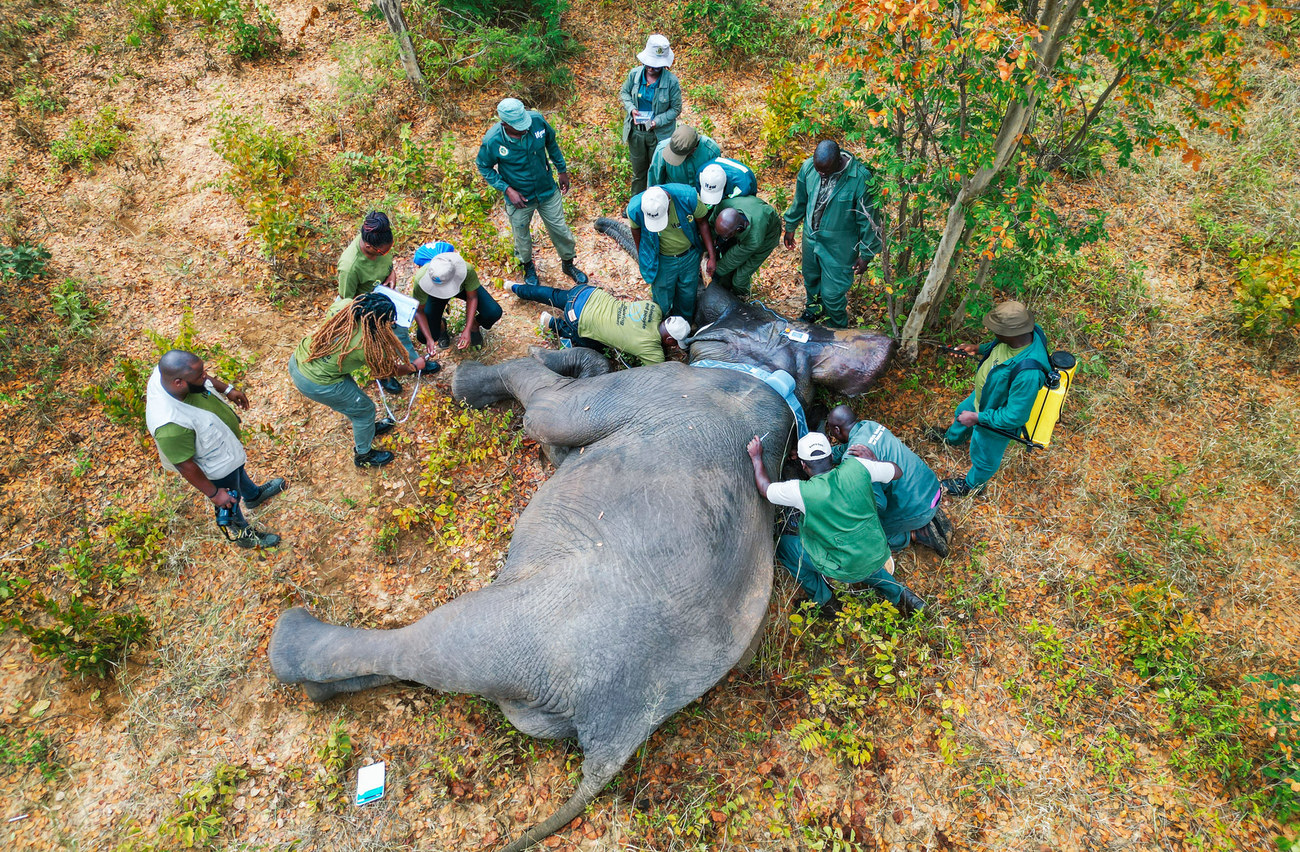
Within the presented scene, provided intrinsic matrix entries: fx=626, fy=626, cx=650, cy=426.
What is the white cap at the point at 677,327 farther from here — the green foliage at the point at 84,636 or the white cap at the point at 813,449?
the green foliage at the point at 84,636

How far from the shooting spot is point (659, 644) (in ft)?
12.6

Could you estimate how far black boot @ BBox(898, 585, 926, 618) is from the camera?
475 centimetres

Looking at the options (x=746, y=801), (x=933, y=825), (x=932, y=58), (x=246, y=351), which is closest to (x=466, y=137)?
(x=246, y=351)

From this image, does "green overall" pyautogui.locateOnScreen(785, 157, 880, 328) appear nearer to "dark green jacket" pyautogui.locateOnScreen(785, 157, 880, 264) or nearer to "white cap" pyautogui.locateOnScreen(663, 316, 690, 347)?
"dark green jacket" pyautogui.locateOnScreen(785, 157, 880, 264)

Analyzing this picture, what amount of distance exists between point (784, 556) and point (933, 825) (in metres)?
1.95

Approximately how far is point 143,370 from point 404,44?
472 cm

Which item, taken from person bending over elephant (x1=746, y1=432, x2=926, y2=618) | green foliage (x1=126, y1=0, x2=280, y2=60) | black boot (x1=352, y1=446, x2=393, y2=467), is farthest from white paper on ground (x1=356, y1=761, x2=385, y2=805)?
green foliage (x1=126, y1=0, x2=280, y2=60)

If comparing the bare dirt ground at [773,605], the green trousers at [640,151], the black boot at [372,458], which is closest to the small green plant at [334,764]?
the bare dirt ground at [773,605]

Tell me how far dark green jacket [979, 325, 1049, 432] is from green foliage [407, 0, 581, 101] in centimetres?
668

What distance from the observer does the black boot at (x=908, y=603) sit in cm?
475

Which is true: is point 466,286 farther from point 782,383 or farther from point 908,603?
point 908,603

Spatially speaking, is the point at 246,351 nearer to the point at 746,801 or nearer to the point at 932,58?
the point at 746,801

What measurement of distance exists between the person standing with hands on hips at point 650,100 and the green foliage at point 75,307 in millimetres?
5668

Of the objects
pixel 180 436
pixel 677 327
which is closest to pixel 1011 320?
pixel 677 327
